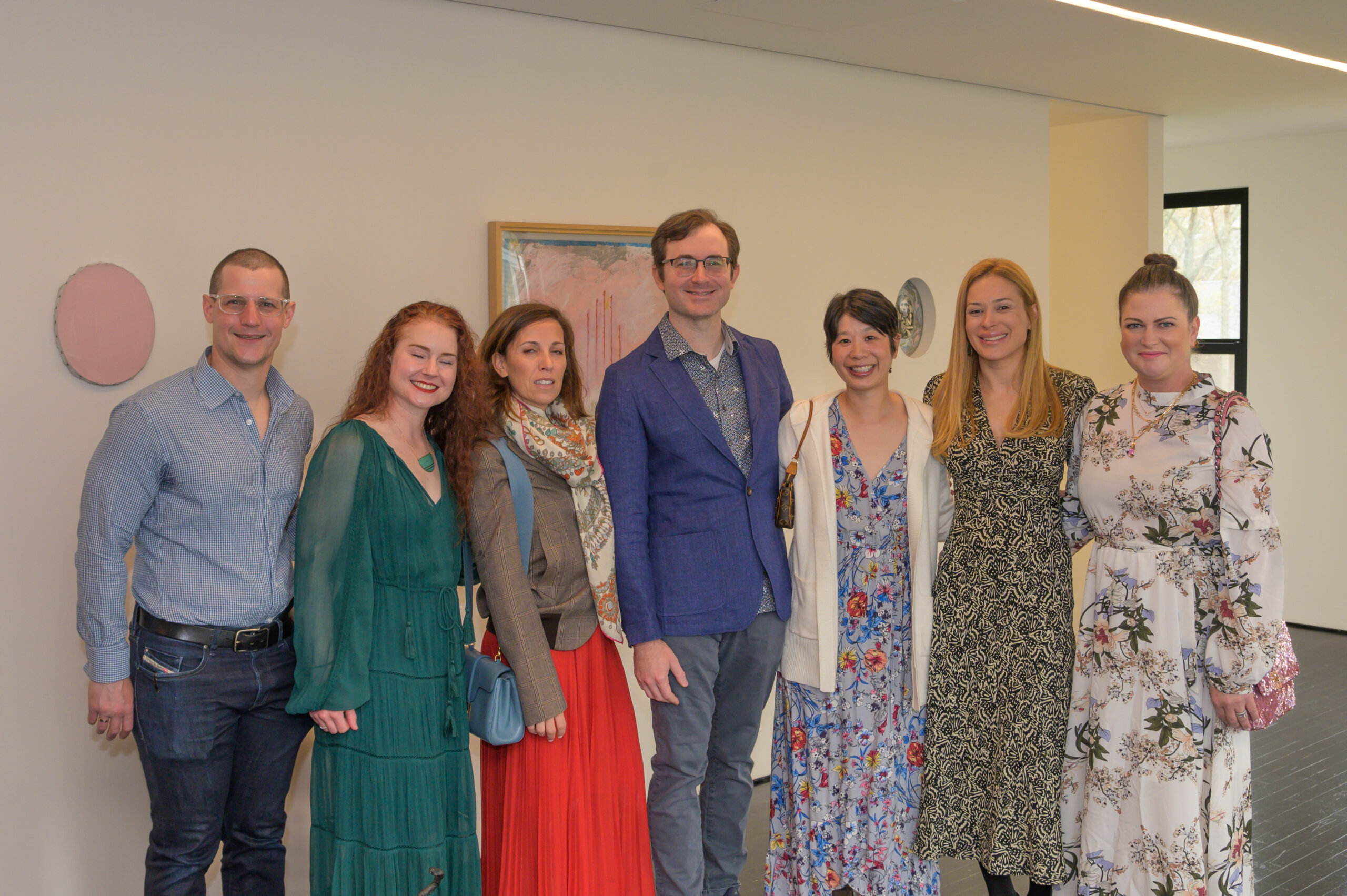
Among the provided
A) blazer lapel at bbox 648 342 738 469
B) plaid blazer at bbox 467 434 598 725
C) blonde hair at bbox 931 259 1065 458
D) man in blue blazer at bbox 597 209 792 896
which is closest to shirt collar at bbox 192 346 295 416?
plaid blazer at bbox 467 434 598 725

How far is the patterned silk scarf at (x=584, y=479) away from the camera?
8.74 feet

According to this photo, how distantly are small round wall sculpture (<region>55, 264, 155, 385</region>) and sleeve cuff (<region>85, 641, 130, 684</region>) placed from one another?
1.01 m

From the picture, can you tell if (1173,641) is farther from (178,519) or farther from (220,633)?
(178,519)

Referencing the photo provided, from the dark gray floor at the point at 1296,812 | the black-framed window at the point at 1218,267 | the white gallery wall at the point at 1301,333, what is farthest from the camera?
the black-framed window at the point at 1218,267

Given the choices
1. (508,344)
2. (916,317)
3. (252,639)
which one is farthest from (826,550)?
(916,317)

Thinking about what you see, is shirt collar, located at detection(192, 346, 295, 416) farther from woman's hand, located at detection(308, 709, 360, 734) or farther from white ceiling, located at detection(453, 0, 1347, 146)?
white ceiling, located at detection(453, 0, 1347, 146)

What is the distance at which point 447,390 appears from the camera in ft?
8.41

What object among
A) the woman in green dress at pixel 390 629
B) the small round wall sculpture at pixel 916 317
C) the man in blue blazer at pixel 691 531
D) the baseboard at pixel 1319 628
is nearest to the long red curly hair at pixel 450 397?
the woman in green dress at pixel 390 629

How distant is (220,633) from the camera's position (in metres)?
2.57

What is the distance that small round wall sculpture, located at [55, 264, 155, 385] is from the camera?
314 centimetres

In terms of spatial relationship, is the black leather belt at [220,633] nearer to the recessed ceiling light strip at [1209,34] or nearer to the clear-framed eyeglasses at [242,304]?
the clear-framed eyeglasses at [242,304]

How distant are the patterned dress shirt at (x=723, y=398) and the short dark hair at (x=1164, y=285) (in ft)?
3.50

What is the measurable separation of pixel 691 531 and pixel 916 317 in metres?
2.98

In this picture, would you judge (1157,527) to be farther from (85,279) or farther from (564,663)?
(85,279)
